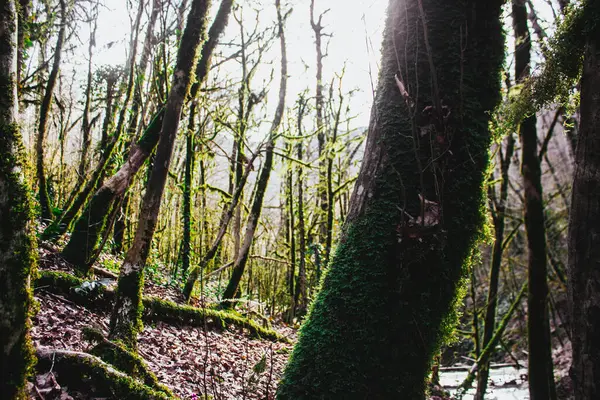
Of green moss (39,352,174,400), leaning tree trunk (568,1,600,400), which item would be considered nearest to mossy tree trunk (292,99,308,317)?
green moss (39,352,174,400)

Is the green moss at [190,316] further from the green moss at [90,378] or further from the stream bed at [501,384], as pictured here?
the stream bed at [501,384]

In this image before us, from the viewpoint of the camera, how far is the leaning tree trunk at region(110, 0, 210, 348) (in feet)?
13.7

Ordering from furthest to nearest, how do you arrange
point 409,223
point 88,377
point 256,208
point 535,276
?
point 256,208 < point 535,276 < point 88,377 < point 409,223

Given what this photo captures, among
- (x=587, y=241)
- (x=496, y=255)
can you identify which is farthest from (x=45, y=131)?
(x=496, y=255)

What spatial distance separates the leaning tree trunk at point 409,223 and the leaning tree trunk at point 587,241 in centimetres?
56

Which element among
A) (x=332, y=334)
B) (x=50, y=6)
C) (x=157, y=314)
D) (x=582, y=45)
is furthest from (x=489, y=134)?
(x=50, y=6)

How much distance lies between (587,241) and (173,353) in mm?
4962

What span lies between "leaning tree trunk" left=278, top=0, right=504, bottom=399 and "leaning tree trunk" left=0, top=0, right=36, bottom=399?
1538 mm

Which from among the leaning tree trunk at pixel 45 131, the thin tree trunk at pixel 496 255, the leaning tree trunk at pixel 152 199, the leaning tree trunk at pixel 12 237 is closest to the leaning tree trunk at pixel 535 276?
the thin tree trunk at pixel 496 255

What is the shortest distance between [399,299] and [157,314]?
5.01 m

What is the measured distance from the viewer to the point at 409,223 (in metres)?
2.47

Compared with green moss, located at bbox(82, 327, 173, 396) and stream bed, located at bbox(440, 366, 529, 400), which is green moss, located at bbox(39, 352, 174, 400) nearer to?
green moss, located at bbox(82, 327, 173, 396)

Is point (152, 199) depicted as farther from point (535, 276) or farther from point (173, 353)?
point (535, 276)

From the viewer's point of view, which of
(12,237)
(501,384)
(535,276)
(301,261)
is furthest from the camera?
(301,261)
